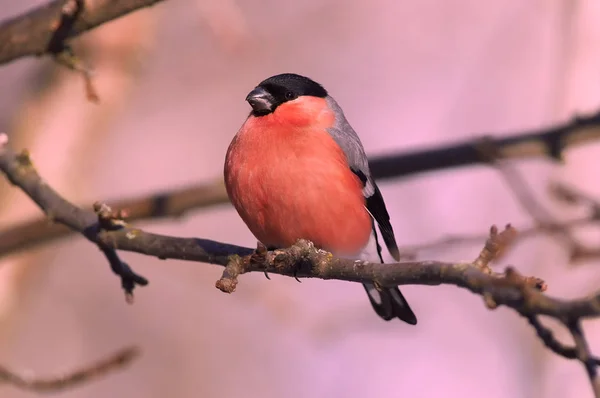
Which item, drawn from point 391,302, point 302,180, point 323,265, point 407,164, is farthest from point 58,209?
point 407,164

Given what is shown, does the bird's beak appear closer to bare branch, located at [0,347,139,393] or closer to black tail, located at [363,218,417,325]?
black tail, located at [363,218,417,325]

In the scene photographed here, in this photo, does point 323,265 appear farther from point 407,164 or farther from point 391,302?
point 407,164

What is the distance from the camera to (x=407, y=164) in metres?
3.84

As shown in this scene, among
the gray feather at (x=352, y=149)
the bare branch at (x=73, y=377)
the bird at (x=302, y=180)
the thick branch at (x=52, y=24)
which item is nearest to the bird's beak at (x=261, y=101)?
the bird at (x=302, y=180)

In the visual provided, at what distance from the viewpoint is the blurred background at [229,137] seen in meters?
5.25

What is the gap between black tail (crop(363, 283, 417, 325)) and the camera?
3.30 meters

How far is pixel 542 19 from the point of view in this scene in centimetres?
660

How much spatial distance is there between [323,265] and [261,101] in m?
1.23

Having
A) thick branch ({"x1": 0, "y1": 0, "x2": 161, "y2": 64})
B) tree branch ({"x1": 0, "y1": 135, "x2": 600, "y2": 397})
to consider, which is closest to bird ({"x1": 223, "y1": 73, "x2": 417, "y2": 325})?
tree branch ({"x1": 0, "y1": 135, "x2": 600, "y2": 397})

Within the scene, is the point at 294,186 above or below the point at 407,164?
above

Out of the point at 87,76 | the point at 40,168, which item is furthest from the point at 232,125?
the point at 87,76

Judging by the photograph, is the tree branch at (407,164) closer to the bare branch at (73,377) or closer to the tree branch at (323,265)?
the bare branch at (73,377)

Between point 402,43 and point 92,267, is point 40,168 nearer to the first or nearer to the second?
point 92,267

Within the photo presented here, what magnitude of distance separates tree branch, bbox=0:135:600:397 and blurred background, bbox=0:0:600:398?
83.8 inches
